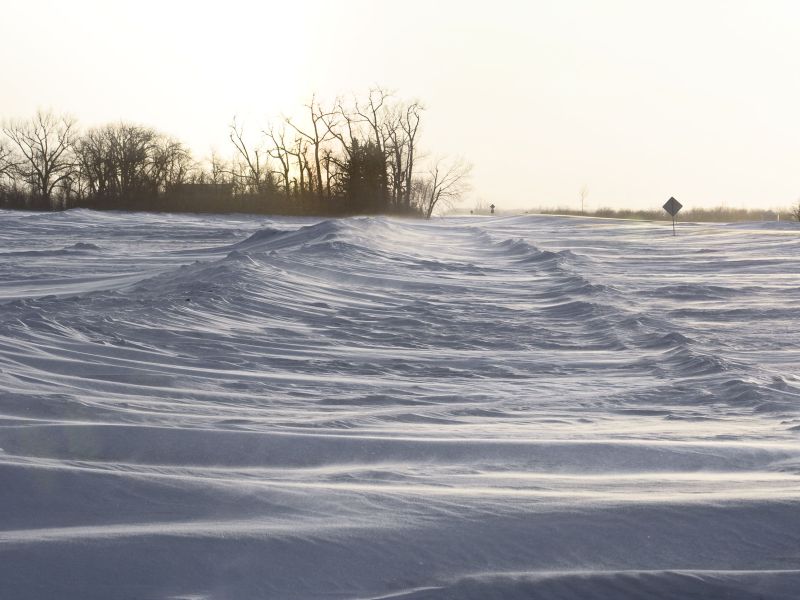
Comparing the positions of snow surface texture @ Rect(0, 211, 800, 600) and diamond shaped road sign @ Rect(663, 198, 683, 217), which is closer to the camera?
snow surface texture @ Rect(0, 211, 800, 600)

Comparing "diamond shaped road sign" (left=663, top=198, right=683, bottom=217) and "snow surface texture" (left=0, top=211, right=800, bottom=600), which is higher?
"diamond shaped road sign" (left=663, top=198, right=683, bottom=217)

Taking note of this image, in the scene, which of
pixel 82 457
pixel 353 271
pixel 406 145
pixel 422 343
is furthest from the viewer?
pixel 406 145

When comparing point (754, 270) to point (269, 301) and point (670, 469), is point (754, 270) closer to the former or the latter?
point (269, 301)

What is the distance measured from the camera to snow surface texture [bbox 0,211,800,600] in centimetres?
214

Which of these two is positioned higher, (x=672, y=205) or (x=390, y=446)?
(x=672, y=205)

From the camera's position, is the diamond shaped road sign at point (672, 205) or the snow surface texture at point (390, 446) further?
the diamond shaped road sign at point (672, 205)

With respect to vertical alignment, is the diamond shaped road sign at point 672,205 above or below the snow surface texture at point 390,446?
above

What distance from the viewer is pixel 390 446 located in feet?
11.0

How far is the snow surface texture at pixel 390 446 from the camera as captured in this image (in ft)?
7.02

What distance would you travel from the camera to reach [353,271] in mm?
11258

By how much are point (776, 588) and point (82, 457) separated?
2059 millimetres

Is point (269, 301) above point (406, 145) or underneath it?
underneath

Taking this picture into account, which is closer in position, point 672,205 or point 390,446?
point 390,446

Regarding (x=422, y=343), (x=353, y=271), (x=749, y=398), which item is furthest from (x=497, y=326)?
(x=353, y=271)
